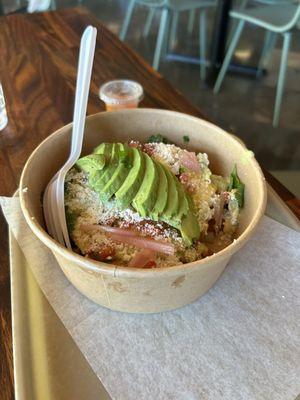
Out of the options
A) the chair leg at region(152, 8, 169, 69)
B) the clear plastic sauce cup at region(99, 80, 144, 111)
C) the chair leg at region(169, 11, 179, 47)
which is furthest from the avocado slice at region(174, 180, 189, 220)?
the chair leg at region(169, 11, 179, 47)

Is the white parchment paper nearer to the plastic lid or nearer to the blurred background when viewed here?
the plastic lid

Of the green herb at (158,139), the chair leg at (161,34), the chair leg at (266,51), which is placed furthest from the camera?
the chair leg at (266,51)

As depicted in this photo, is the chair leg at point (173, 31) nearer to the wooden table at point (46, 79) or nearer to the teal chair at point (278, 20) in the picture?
the teal chair at point (278, 20)

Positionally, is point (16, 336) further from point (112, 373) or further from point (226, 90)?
point (226, 90)

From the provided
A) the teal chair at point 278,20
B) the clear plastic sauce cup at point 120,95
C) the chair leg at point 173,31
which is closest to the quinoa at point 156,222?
the clear plastic sauce cup at point 120,95

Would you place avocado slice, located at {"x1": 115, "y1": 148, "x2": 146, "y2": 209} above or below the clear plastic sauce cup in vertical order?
above
